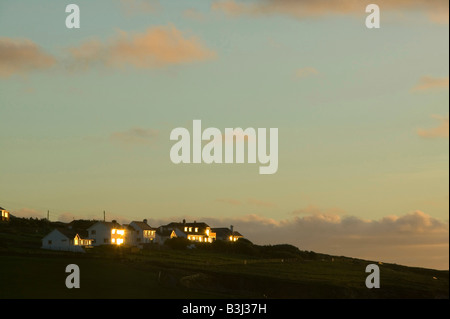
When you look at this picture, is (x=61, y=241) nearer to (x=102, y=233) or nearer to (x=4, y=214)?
(x=102, y=233)

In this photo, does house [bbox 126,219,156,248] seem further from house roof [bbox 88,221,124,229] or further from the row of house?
house roof [bbox 88,221,124,229]

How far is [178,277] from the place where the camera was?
91.4 metres

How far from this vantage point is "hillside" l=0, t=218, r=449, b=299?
260ft

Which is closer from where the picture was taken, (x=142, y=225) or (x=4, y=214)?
(x=142, y=225)

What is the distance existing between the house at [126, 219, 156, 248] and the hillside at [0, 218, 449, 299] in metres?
27.2

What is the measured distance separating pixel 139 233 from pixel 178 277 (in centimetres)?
8341

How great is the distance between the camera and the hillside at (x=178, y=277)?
79125mm

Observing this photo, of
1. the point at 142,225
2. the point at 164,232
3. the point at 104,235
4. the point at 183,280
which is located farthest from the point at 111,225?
the point at 183,280

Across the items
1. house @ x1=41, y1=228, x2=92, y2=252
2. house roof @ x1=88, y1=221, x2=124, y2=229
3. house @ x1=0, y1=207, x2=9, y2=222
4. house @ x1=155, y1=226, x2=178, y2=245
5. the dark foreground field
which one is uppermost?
house @ x1=0, y1=207, x2=9, y2=222

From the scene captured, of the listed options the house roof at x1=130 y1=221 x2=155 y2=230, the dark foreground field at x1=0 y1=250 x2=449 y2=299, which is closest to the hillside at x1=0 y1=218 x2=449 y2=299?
the dark foreground field at x1=0 y1=250 x2=449 y2=299
